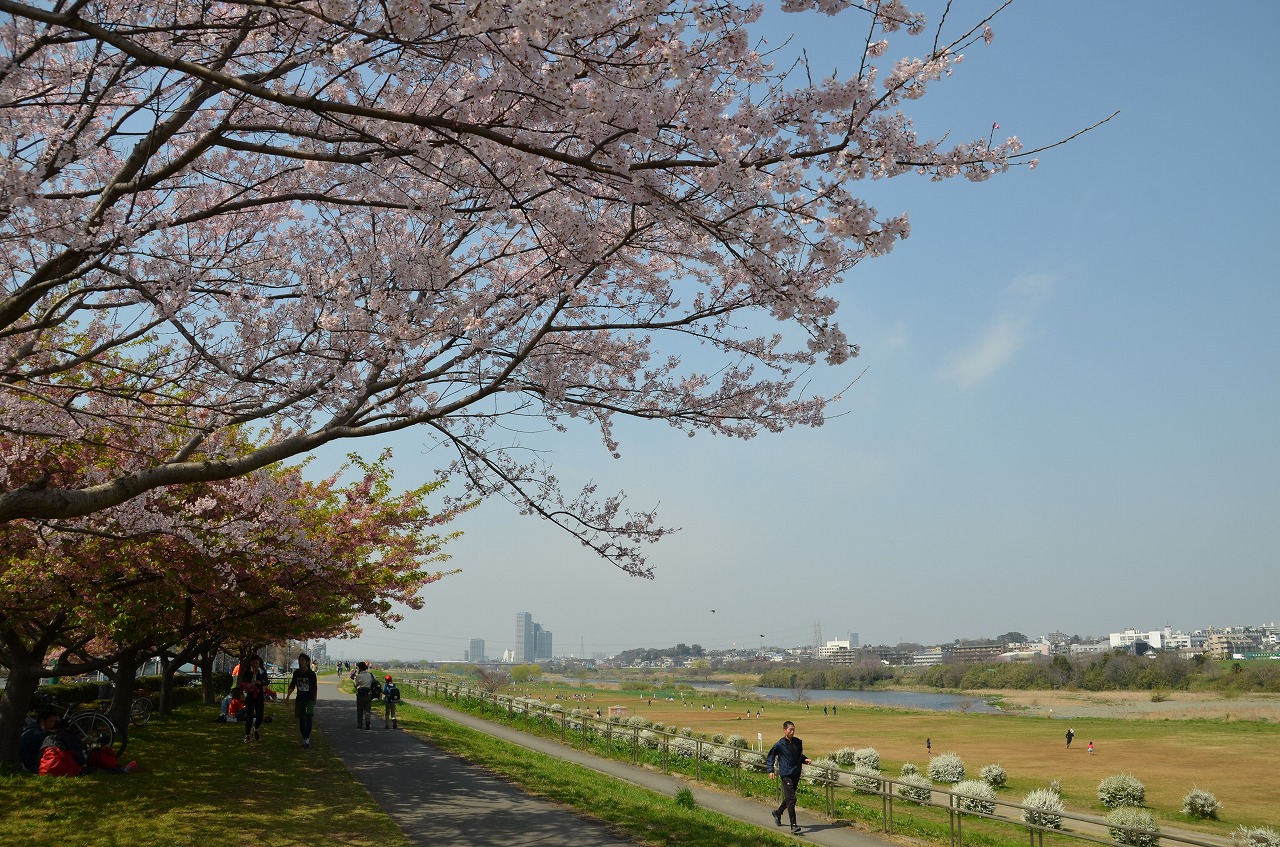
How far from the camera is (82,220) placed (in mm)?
6074

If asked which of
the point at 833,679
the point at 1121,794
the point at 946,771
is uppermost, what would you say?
the point at 946,771

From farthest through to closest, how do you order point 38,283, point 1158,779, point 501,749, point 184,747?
point 1158,779 < point 501,749 < point 184,747 < point 38,283

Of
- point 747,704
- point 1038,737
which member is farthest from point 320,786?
point 747,704

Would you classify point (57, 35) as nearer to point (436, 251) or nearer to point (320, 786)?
point (436, 251)

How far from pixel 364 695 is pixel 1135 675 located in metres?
128

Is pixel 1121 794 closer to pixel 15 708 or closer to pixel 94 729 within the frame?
pixel 94 729

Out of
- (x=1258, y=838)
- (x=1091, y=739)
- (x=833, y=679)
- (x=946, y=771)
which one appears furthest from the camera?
(x=833, y=679)

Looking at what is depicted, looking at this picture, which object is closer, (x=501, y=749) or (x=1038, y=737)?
(x=501, y=749)

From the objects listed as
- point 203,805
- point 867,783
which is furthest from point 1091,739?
point 203,805

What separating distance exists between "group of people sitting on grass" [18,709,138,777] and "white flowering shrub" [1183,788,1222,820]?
1192 inches

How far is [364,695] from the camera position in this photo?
67.2 feet

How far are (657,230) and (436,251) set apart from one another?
2.03 metres

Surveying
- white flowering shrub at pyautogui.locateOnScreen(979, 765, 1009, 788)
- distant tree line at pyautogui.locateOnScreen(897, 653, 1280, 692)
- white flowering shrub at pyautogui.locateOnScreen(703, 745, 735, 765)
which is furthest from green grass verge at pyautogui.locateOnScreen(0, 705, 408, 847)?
distant tree line at pyautogui.locateOnScreen(897, 653, 1280, 692)

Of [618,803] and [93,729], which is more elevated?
[93,729]
